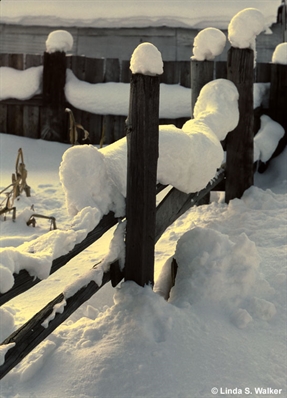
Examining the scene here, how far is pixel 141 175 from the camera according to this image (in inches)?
109

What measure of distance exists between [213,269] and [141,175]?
0.70 meters

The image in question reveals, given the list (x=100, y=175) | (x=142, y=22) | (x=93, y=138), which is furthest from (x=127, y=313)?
(x=142, y=22)

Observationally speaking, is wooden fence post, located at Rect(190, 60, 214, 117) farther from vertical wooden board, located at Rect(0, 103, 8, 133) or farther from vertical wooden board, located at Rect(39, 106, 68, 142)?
vertical wooden board, located at Rect(0, 103, 8, 133)

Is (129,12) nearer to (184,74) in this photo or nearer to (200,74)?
(184,74)

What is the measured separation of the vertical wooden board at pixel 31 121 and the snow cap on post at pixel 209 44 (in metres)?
3.13

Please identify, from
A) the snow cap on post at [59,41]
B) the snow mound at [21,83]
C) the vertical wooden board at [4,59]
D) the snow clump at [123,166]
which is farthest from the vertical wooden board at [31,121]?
the snow clump at [123,166]

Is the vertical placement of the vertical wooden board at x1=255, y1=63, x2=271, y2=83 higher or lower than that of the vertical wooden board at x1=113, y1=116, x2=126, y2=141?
higher

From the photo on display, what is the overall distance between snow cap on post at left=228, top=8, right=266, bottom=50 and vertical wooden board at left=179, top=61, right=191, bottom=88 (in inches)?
95.7

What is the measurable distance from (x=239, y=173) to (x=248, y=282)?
2230mm

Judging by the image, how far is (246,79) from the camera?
16.3ft

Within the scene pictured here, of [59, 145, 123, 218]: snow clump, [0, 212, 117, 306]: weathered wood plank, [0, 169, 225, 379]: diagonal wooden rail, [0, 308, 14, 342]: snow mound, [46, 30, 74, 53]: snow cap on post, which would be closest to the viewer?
[0, 212, 117, 306]: weathered wood plank

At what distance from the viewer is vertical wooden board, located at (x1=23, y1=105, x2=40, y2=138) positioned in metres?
7.55

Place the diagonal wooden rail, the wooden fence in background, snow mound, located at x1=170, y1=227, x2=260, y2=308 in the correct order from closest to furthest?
the diagonal wooden rail → snow mound, located at x1=170, y1=227, x2=260, y2=308 → the wooden fence in background

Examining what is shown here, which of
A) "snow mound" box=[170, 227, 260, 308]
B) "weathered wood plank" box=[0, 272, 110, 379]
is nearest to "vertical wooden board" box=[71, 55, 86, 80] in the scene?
"snow mound" box=[170, 227, 260, 308]
